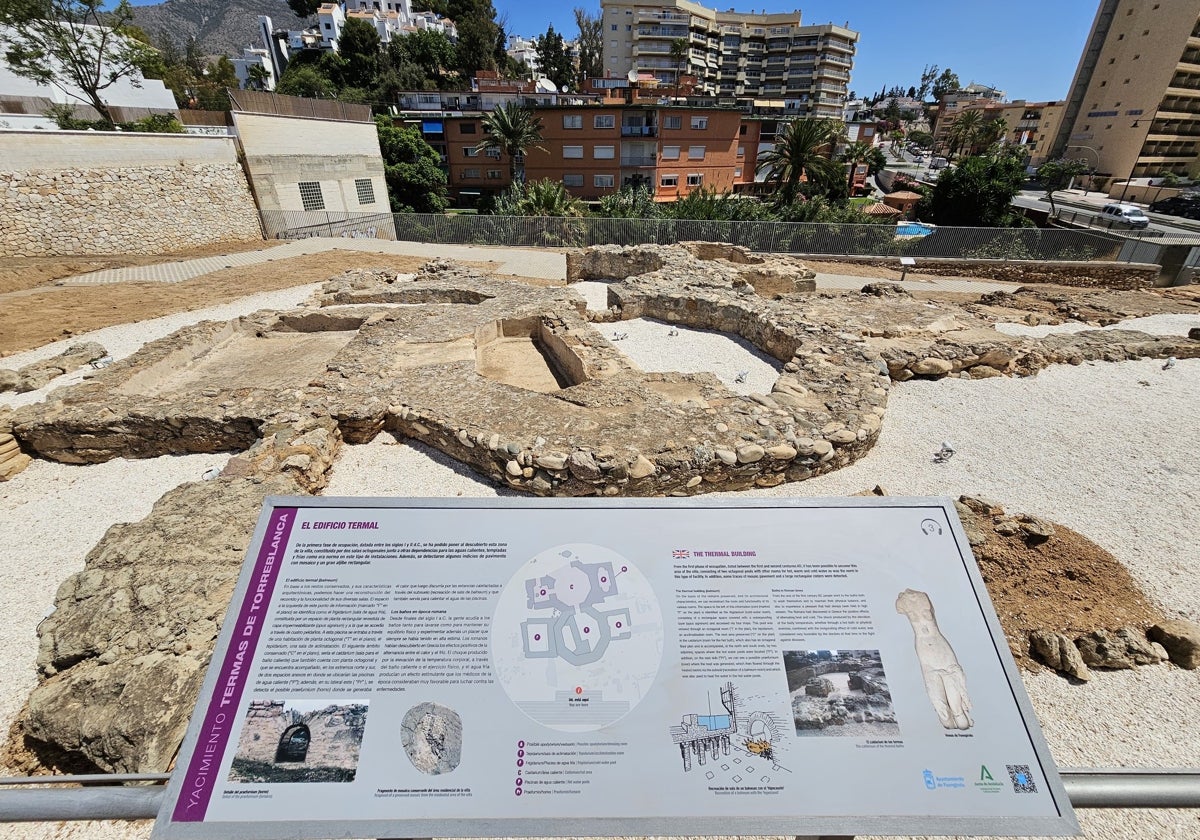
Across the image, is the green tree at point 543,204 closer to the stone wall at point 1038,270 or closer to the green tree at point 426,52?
the stone wall at point 1038,270

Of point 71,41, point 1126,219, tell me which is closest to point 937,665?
point 71,41

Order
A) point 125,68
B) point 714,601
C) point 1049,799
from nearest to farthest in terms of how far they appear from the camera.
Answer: point 1049,799
point 714,601
point 125,68

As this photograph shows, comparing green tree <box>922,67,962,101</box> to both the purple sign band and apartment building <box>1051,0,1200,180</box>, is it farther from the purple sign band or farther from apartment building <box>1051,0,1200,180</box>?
the purple sign band

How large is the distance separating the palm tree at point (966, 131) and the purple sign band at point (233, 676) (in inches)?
3147

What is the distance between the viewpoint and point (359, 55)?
52.8 m

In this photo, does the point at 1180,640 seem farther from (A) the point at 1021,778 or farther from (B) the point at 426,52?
(B) the point at 426,52

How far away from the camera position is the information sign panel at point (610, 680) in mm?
2055

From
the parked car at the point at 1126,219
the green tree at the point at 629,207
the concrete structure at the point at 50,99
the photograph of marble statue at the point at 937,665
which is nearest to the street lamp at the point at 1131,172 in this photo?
the parked car at the point at 1126,219

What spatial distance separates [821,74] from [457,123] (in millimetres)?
56896

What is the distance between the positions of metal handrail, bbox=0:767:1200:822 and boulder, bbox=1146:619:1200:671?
3.75 m

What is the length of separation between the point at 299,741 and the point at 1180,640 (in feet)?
22.0

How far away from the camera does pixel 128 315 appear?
12477mm

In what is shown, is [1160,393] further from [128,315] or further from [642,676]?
[128,315]

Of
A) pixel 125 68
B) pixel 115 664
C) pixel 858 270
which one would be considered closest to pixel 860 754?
pixel 115 664
